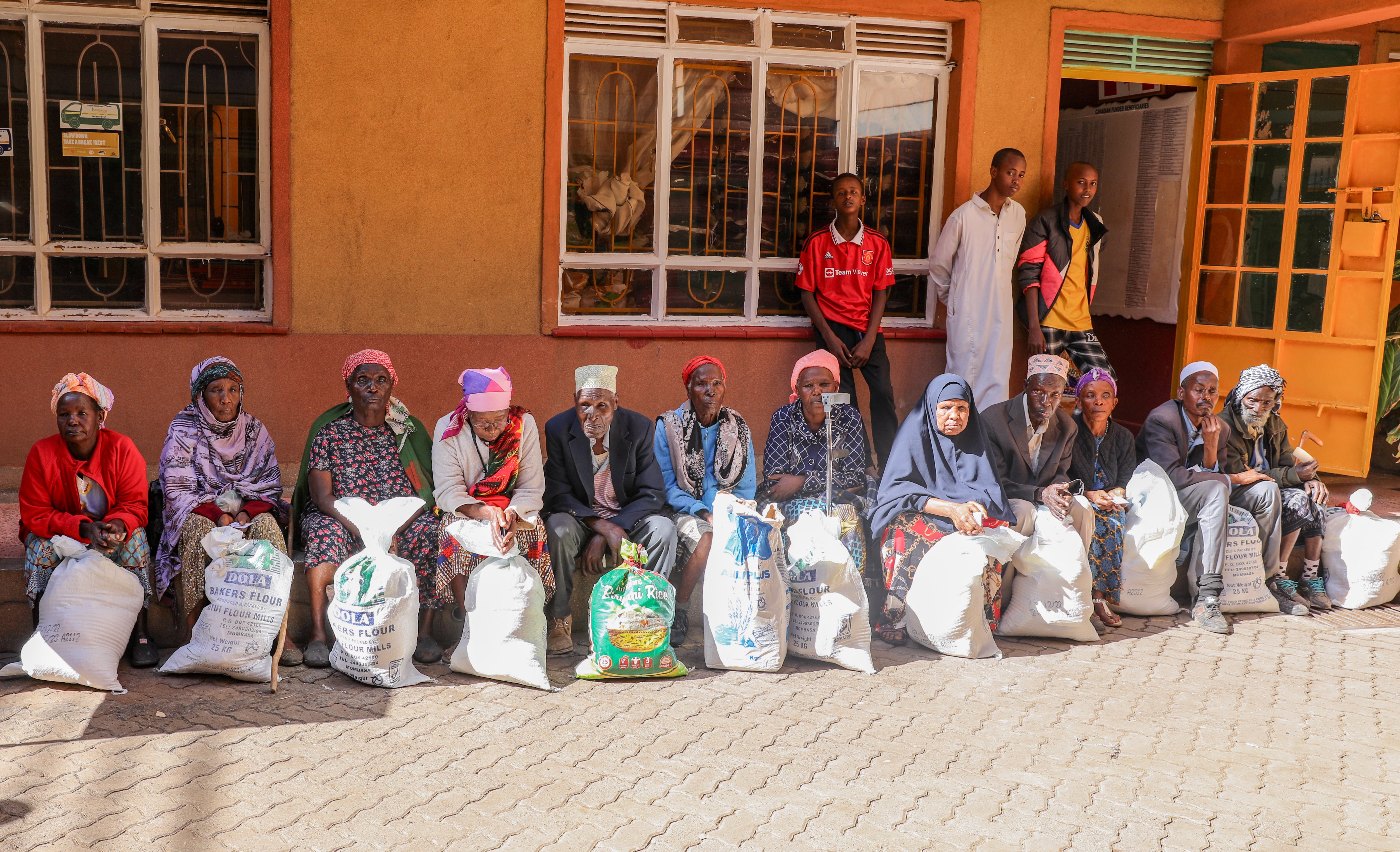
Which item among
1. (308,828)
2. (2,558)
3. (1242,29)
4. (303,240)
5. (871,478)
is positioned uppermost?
(1242,29)

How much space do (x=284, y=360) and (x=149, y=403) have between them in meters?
0.72

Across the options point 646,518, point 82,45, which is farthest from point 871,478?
point 82,45

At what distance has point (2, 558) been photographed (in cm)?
466

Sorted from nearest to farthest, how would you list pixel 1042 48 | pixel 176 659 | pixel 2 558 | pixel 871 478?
pixel 176 659
pixel 2 558
pixel 871 478
pixel 1042 48

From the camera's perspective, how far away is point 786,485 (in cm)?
513

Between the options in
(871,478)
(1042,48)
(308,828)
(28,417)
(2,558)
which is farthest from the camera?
(1042,48)

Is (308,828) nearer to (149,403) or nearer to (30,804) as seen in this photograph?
(30,804)

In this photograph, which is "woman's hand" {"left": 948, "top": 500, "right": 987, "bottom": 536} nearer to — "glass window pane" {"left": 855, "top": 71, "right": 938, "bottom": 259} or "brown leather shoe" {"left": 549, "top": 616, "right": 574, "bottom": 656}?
"brown leather shoe" {"left": 549, "top": 616, "right": 574, "bottom": 656}

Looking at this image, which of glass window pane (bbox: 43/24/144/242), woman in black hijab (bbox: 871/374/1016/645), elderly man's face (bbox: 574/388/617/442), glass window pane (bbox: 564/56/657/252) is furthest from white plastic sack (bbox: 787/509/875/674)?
glass window pane (bbox: 43/24/144/242)

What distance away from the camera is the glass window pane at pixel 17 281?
19.9 ft

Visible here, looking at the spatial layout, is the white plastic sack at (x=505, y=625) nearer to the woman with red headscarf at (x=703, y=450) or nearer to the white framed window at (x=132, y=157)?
the woman with red headscarf at (x=703, y=450)

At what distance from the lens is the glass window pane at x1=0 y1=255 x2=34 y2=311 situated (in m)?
6.07

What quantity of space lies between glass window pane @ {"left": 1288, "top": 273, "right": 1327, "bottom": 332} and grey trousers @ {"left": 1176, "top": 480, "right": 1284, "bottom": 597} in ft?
6.09

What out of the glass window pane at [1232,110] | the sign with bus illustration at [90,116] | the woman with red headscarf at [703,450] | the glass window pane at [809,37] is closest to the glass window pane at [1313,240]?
the glass window pane at [1232,110]
